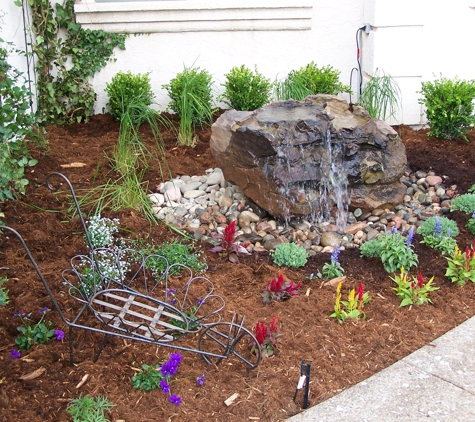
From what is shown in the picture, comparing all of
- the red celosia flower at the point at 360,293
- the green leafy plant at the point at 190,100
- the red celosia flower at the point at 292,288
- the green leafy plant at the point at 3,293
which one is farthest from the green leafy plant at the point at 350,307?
the green leafy plant at the point at 190,100

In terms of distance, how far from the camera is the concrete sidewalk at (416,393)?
9.53 ft

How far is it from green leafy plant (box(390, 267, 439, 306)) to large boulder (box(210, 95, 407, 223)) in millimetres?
1222

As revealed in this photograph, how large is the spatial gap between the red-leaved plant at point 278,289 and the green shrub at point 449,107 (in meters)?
3.12

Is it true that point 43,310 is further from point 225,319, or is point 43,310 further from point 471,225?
point 471,225

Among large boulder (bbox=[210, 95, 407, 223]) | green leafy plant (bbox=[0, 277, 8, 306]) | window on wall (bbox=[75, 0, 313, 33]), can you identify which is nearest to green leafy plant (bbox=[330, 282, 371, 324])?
large boulder (bbox=[210, 95, 407, 223])

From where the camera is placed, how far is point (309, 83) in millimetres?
6609

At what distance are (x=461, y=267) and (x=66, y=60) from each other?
4808 millimetres

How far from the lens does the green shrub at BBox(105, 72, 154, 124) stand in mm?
6609

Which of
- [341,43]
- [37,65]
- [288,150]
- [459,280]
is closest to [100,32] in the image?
[37,65]

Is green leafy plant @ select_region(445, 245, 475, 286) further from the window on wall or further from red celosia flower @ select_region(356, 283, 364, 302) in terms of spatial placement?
the window on wall

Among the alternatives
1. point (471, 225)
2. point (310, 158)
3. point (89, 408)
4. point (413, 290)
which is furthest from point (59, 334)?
point (471, 225)

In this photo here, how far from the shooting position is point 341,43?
716cm

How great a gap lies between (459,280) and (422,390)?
1182 mm

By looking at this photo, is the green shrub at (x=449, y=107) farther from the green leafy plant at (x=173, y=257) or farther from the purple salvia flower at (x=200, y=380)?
the purple salvia flower at (x=200, y=380)
